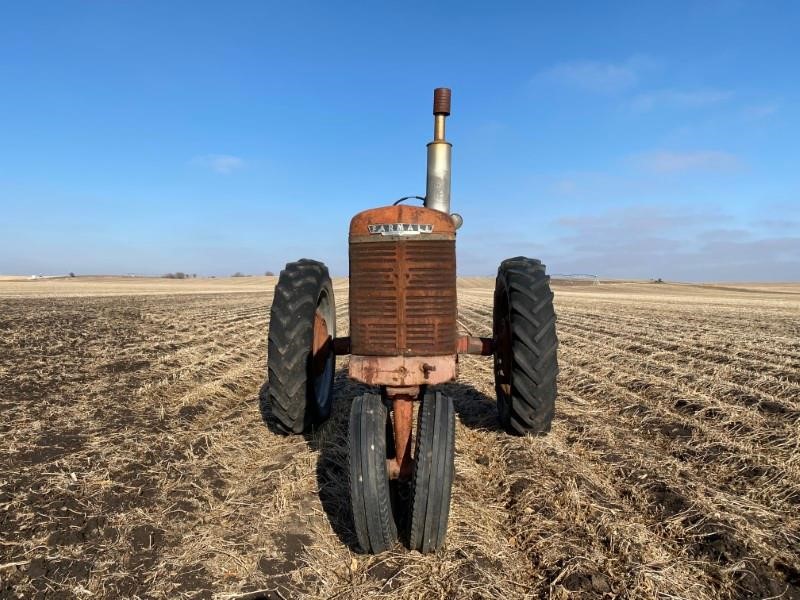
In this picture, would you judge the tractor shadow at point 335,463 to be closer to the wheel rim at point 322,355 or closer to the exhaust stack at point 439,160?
the wheel rim at point 322,355

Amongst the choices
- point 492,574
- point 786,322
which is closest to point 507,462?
point 492,574

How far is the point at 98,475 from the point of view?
398 centimetres

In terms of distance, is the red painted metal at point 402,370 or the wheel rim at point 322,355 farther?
the wheel rim at point 322,355

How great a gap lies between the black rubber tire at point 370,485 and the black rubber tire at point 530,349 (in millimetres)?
→ 1639

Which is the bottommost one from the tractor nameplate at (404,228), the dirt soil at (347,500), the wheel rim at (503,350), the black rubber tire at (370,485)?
the dirt soil at (347,500)

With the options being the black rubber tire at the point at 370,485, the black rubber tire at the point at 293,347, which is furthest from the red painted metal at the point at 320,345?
the black rubber tire at the point at 370,485

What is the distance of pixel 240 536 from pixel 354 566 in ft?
2.54

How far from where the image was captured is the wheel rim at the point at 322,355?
497cm

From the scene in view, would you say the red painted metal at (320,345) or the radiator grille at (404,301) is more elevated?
the radiator grille at (404,301)

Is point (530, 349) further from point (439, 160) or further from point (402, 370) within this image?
point (439, 160)

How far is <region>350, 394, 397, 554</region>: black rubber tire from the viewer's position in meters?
2.90

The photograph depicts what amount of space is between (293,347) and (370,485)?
1.78 metres

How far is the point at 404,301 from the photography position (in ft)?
11.8

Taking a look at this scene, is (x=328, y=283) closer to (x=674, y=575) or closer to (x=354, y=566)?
(x=354, y=566)
